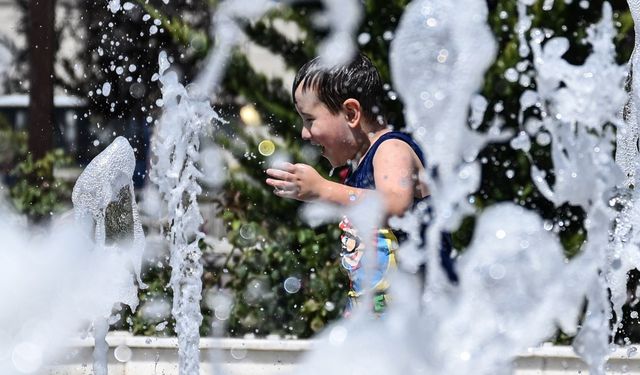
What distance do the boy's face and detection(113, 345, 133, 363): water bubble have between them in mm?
1814

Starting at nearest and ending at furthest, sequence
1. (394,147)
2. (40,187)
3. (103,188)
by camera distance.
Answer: (394,147) → (103,188) → (40,187)

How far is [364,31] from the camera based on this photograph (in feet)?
17.6

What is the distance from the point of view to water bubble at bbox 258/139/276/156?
5.41 meters

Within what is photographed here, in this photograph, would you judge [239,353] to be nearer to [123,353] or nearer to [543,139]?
[123,353]

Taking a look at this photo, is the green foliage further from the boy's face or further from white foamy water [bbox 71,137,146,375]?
the boy's face

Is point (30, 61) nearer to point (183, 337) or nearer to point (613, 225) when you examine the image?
point (183, 337)

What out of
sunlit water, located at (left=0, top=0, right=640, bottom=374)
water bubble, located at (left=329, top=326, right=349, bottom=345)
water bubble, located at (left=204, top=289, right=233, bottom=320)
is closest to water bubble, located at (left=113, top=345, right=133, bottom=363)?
sunlit water, located at (left=0, top=0, right=640, bottom=374)

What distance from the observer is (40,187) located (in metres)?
6.51

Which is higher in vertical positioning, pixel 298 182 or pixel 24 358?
pixel 298 182

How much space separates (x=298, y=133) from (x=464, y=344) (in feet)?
8.95

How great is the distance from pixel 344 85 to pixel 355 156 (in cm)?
20

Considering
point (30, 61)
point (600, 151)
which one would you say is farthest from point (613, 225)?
point (30, 61)

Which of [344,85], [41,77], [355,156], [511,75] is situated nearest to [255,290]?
[511,75]

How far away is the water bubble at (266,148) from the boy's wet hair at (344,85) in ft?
8.31
